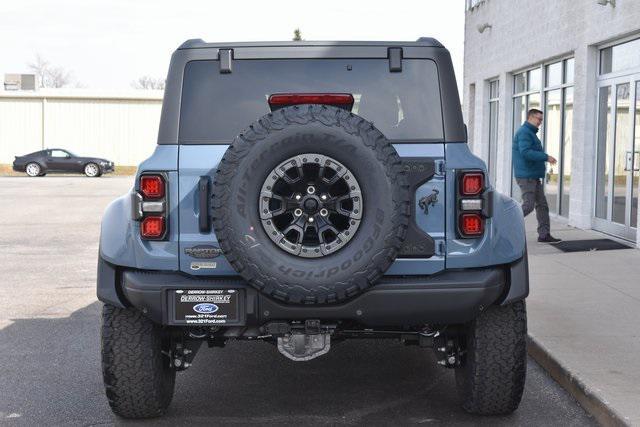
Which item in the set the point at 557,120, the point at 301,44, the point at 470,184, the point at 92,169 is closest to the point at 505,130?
the point at 557,120

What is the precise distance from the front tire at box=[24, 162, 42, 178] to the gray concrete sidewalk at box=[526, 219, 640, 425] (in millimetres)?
34634

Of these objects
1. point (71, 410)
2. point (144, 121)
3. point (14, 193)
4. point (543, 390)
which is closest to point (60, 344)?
point (71, 410)

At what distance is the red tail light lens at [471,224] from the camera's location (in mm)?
4859

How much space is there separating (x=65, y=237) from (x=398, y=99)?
460 inches

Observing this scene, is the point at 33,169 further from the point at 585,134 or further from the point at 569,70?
the point at 585,134

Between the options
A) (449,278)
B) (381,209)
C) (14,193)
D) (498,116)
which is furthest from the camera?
(14,193)

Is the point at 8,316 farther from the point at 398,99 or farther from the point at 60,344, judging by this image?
the point at 398,99

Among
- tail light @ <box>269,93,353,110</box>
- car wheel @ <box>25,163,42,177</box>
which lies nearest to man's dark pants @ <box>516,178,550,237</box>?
tail light @ <box>269,93,353,110</box>

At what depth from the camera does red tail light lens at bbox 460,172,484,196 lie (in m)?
4.85

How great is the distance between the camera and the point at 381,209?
4.48m

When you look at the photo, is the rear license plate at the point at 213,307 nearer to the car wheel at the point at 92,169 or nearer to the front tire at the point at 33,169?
the car wheel at the point at 92,169

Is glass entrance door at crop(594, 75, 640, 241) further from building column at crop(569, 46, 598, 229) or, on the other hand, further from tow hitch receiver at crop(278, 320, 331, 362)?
tow hitch receiver at crop(278, 320, 331, 362)

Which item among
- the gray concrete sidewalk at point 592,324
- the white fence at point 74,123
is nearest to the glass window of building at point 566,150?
the gray concrete sidewalk at point 592,324

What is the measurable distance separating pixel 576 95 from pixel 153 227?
484 inches
